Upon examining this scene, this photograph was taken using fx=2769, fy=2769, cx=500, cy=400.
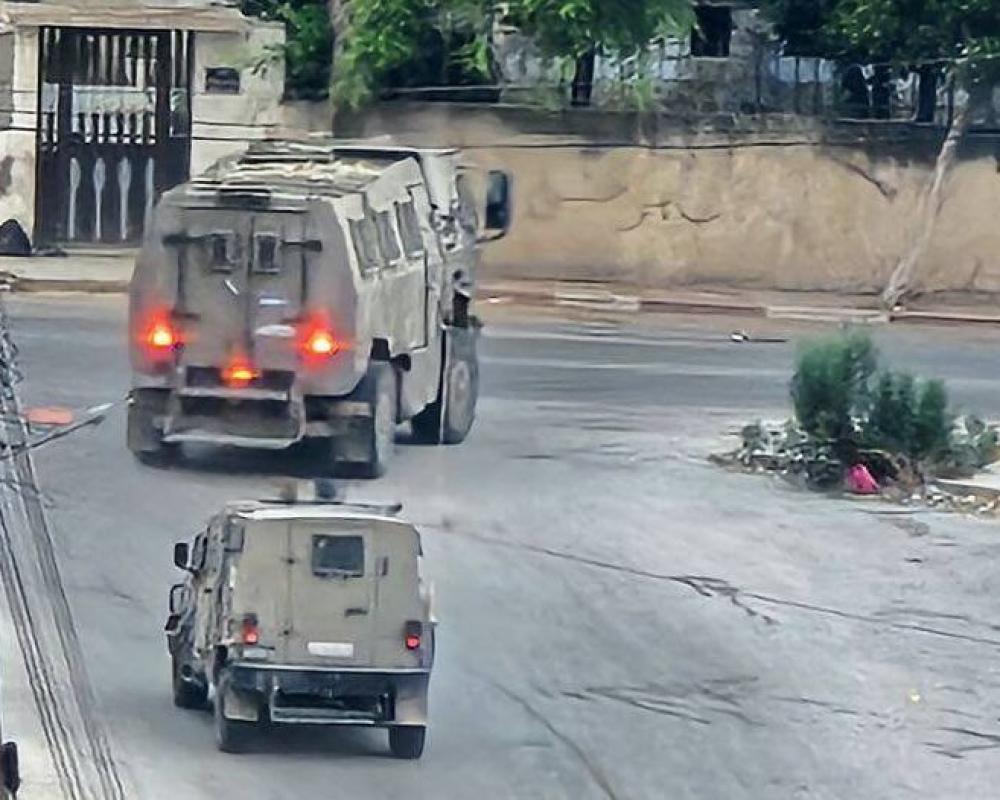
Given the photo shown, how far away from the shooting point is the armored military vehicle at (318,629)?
471 inches

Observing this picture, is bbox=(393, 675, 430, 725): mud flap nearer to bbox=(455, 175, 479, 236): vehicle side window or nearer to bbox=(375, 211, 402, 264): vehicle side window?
bbox=(375, 211, 402, 264): vehicle side window

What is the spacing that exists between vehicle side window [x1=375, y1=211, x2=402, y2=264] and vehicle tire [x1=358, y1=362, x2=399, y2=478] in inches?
30.7

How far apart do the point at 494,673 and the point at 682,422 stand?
8622mm

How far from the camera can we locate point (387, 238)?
63.9ft

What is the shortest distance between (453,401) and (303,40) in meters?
13.4

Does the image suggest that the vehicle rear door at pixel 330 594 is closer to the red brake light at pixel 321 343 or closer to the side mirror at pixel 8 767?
the side mirror at pixel 8 767

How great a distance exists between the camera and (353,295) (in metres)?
18.7

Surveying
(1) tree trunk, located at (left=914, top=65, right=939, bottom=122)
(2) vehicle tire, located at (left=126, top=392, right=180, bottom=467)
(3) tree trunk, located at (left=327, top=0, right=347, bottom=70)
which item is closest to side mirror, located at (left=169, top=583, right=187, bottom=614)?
(2) vehicle tire, located at (left=126, top=392, right=180, bottom=467)

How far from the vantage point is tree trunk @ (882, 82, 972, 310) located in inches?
1260

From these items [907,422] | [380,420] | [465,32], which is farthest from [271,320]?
[465,32]

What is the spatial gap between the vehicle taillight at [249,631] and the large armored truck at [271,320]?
22.6 ft

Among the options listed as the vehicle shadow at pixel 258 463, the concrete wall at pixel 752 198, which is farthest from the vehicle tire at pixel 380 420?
the concrete wall at pixel 752 198

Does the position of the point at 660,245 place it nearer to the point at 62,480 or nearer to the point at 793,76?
the point at 793,76

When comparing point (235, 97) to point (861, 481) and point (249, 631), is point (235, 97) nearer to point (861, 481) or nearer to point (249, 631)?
point (861, 481)
